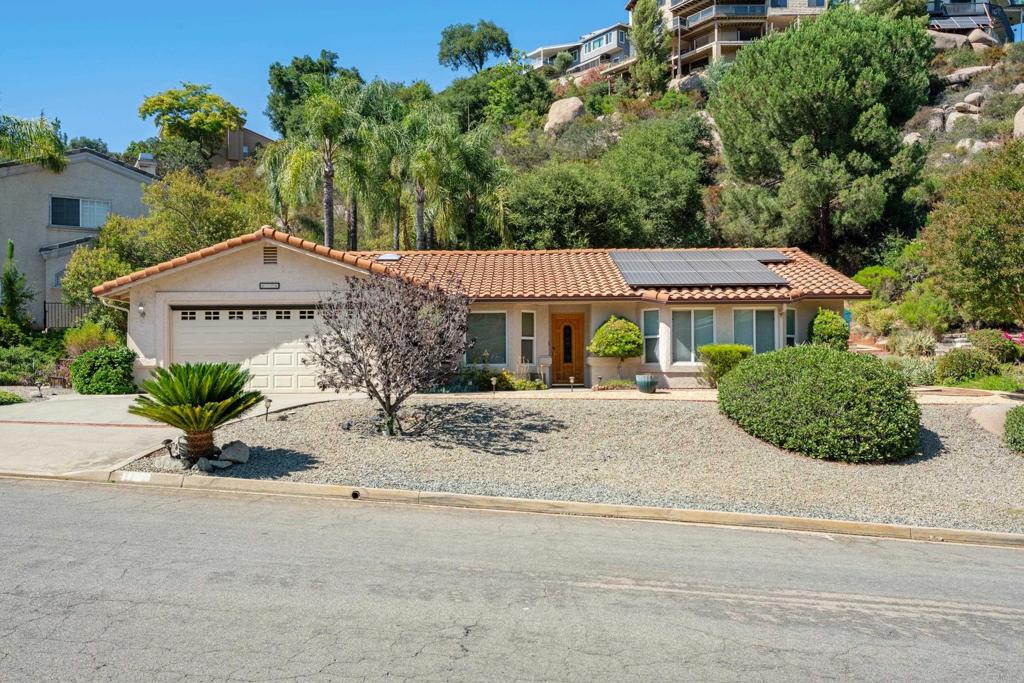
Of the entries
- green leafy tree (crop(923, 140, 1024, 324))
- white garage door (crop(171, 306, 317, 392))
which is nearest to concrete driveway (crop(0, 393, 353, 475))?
white garage door (crop(171, 306, 317, 392))

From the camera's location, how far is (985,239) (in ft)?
49.5

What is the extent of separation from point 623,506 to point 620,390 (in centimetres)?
904

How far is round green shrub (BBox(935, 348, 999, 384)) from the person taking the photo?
2028 centimetres

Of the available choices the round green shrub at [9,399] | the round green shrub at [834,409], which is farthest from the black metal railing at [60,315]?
the round green shrub at [834,409]

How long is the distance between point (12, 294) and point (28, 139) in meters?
5.43

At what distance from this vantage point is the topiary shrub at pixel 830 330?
19.8 meters

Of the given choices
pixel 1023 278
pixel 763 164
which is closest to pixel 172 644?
pixel 1023 278

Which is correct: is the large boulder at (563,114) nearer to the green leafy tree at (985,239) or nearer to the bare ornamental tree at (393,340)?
the green leafy tree at (985,239)

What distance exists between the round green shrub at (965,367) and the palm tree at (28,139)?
94.3ft

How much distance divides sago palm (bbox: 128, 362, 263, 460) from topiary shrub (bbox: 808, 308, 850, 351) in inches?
581

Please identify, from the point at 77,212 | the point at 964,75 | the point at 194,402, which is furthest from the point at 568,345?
the point at 964,75

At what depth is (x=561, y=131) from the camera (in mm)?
58562

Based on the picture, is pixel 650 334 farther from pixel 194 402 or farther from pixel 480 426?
pixel 194 402

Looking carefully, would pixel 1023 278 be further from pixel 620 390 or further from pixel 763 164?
pixel 763 164
